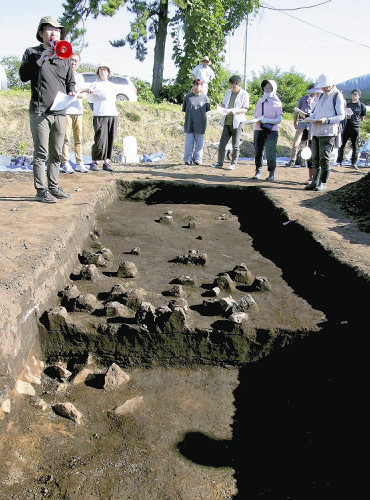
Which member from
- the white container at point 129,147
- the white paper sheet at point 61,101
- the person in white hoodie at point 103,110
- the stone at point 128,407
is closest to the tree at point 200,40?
the white container at point 129,147

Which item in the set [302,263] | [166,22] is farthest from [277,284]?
[166,22]

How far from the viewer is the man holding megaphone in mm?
4629

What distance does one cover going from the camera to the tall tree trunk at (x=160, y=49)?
17500 millimetres

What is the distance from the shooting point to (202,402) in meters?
2.69

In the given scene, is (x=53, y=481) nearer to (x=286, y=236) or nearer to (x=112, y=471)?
(x=112, y=471)

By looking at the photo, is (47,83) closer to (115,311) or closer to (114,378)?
(115,311)

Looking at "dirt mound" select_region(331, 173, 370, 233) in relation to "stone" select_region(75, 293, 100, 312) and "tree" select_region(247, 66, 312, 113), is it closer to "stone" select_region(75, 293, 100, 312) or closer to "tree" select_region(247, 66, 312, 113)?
"stone" select_region(75, 293, 100, 312)

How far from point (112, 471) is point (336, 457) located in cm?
114

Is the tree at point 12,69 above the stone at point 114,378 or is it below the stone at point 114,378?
above

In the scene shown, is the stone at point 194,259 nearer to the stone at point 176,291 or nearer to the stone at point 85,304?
the stone at point 176,291

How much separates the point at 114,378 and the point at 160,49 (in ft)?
56.0

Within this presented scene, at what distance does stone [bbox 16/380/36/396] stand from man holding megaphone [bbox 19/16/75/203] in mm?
2898

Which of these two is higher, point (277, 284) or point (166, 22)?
point (166, 22)

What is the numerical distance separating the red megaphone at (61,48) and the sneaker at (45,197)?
4.71ft
